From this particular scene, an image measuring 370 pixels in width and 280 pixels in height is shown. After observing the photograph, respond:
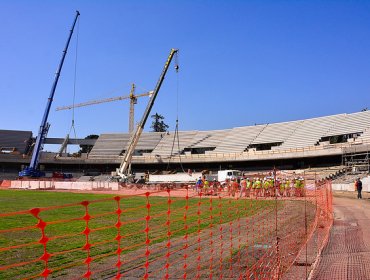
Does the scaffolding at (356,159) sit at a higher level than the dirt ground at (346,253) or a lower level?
higher

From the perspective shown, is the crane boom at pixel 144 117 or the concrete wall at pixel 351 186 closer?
the concrete wall at pixel 351 186

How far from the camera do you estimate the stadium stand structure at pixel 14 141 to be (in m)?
93.3

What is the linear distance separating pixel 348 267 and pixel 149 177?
183ft

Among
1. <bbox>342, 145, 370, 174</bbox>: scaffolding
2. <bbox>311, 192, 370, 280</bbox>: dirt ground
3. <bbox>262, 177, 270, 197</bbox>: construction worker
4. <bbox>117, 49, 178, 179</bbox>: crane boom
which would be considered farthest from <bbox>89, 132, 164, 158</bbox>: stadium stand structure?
<bbox>311, 192, 370, 280</bbox>: dirt ground

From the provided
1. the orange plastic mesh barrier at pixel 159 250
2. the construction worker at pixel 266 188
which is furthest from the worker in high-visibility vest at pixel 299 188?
the orange plastic mesh barrier at pixel 159 250

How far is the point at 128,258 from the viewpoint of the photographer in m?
8.71

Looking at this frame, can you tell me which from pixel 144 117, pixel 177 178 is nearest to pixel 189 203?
pixel 177 178

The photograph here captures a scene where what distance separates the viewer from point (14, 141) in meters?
96.2

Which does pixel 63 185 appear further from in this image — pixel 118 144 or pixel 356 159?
pixel 118 144

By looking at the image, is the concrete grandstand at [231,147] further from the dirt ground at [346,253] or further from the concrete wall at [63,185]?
the dirt ground at [346,253]

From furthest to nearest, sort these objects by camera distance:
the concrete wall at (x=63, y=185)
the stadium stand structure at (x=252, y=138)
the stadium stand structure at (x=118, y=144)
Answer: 1. the stadium stand structure at (x=118, y=144)
2. the stadium stand structure at (x=252, y=138)
3. the concrete wall at (x=63, y=185)

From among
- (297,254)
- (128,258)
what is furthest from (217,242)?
(128,258)

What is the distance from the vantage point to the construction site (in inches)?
309

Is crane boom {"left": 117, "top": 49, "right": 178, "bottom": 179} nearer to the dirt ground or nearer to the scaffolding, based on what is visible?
the scaffolding
